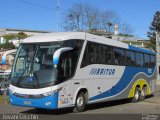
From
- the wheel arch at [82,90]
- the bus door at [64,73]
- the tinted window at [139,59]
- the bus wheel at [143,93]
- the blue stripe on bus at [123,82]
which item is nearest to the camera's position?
the bus door at [64,73]

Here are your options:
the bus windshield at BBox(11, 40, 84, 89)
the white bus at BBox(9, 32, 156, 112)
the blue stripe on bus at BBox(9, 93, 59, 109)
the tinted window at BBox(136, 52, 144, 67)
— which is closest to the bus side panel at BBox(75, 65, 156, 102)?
the white bus at BBox(9, 32, 156, 112)

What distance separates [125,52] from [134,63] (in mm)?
1433

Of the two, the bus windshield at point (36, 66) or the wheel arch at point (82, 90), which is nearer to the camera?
the bus windshield at point (36, 66)

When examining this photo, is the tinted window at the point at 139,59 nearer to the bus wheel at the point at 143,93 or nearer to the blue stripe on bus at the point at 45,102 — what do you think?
the bus wheel at the point at 143,93

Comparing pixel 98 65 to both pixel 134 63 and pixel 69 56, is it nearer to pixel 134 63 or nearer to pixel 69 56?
pixel 69 56

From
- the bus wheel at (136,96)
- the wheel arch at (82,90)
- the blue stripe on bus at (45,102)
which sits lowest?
the bus wheel at (136,96)

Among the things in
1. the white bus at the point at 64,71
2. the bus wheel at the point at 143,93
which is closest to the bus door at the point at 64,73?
the white bus at the point at 64,71

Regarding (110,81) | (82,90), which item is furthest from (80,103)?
(110,81)

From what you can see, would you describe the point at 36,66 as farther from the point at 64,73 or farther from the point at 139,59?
the point at 139,59

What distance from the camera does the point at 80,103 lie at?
17141 mm

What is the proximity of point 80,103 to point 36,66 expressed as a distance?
2.71m

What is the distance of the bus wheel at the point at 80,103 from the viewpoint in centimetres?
1691

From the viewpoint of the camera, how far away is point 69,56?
53.4ft

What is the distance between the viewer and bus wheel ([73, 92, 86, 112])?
16.9 m
